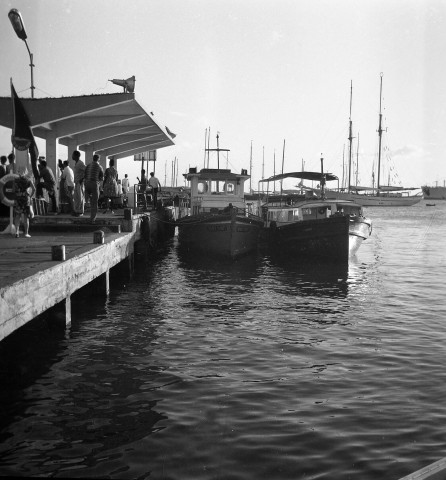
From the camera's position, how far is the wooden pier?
7598 mm

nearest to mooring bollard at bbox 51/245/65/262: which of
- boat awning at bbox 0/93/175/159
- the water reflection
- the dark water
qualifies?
the dark water

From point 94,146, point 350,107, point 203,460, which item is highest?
point 350,107

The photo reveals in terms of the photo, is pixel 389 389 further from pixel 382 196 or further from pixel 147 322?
pixel 382 196

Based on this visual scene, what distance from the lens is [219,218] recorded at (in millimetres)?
22734

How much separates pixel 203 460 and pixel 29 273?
387 cm

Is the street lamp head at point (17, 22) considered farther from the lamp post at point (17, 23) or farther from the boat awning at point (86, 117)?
the boat awning at point (86, 117)

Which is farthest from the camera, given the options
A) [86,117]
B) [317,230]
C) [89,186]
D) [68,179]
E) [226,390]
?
[317,230]

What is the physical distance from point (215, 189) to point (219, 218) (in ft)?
12.0

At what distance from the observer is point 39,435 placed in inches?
255

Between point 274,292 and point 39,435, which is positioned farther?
point 274,292

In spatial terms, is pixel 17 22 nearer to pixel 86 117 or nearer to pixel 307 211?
pixel 86 117

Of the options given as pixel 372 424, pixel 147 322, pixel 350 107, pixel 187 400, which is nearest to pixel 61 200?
pixel 147 322

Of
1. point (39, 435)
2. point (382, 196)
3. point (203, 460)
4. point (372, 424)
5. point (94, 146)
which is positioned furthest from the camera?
point (382, 196)

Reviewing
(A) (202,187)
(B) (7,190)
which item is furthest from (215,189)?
(B) (7,190)
